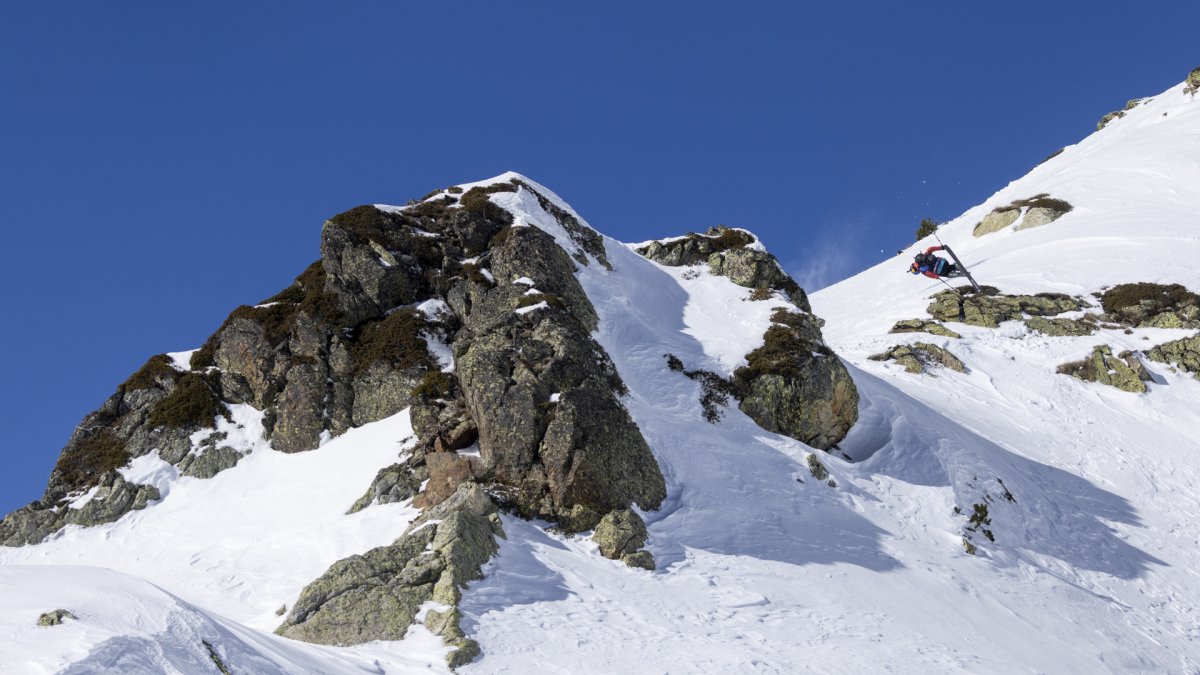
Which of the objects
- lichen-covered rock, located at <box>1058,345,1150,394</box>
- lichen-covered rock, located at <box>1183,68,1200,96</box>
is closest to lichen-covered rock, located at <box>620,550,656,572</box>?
lichen-covered rock, located at <box>1058,345,1150,394</box>

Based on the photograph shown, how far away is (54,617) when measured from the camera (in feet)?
33.5

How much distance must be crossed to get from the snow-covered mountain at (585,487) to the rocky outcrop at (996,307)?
5175mm

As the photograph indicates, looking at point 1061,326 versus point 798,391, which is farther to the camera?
point 1061,326

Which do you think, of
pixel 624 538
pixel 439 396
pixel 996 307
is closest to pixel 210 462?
pixel 439 396

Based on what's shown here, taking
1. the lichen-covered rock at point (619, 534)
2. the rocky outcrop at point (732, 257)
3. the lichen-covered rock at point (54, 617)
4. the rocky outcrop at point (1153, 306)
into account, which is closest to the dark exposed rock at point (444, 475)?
the lichen-covered rock at point (619, 534)

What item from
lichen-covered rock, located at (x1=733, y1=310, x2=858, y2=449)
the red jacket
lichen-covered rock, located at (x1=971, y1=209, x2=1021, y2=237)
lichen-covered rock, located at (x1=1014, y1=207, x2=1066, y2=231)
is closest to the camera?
lichen-covered rock, located at (x1=733, y1=310, x2=858, y2=449)

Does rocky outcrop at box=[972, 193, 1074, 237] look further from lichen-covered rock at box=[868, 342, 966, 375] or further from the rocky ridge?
the rocky ridge

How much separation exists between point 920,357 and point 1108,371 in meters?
8.93

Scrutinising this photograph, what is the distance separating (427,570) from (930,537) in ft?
49.7

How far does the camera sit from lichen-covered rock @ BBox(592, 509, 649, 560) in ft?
66.0

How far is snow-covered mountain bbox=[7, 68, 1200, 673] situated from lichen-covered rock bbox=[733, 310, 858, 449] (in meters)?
0.10

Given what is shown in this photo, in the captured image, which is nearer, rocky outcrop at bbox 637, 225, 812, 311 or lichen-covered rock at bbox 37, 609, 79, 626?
lichen-covered rock at bbox 37, 609, 79, 626

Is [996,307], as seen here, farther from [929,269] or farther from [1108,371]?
[929,269]

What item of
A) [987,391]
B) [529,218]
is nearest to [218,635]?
[529,218]
